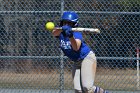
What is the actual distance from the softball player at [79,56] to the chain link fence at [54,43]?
1.20 m

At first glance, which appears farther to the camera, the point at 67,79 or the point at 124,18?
the point at 67,79

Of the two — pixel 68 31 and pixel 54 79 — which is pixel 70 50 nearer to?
pixel 68 31

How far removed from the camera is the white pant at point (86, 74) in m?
6.68

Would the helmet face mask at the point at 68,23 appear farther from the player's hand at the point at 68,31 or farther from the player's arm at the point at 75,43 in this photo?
the player's hand at the point at 68,31

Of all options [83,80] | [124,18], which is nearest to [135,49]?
[124,18]

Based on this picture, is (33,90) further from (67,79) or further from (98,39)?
(98,39)

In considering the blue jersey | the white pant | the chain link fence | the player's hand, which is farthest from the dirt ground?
the player's hand

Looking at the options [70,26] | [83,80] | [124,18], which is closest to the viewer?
[70,26]

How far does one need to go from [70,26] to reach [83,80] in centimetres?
89

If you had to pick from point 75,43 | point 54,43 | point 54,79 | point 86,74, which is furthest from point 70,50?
point 54,79

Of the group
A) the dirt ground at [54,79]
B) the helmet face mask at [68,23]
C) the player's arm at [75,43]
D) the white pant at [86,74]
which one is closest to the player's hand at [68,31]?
the player's arm at [75,43]

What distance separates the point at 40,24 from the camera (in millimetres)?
8461

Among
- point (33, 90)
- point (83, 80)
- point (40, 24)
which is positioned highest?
point (40, 24)

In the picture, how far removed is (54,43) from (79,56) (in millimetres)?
1876
